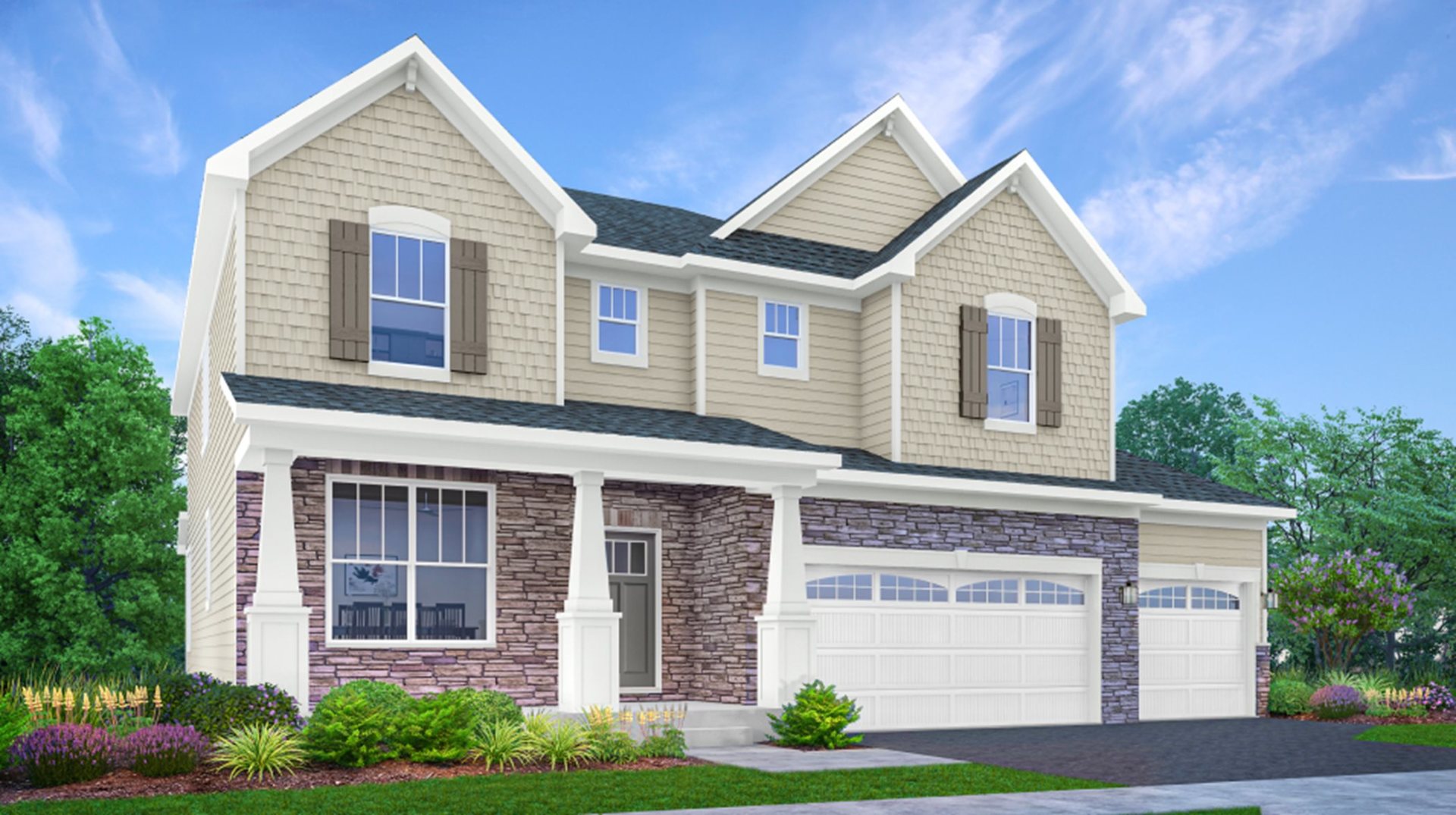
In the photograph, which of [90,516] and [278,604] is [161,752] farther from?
[90,516]

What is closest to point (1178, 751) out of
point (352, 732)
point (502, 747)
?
point (502, 747)

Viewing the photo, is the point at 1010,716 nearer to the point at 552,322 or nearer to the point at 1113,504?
the point at 1113,504

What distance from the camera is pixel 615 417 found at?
56.4 ft

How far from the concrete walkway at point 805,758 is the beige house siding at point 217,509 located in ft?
17.6

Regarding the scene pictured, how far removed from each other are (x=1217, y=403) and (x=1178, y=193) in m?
15.0

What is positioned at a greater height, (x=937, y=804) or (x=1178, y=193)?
(x=1178, y=193)

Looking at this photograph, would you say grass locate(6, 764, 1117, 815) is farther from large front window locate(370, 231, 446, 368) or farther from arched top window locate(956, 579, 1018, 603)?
arched top window locate(956, 579, 1018, 603)

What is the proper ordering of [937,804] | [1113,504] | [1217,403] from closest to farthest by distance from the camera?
[937,804], [1113,504], [1217,403]

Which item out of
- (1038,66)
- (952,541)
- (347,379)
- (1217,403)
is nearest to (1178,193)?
(1038,66)

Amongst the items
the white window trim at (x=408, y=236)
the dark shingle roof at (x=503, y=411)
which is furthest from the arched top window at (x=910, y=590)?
the white window trim at (x=408, y=236)

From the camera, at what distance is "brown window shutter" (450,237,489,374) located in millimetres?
16797

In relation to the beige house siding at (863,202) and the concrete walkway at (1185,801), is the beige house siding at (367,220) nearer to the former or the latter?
the beige house siding at (863,202)

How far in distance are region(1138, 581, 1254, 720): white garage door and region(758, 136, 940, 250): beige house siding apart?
282 inches

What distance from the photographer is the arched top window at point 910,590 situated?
19.2 meters
